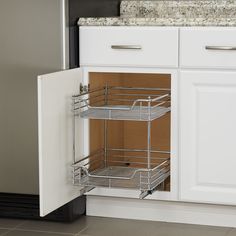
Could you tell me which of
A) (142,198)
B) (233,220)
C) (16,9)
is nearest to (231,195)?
(233,220)

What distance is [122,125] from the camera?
362cm

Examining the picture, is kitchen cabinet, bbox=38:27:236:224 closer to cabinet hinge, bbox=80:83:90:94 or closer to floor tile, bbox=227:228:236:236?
cabinet hinge, bbox=80:83:90:94

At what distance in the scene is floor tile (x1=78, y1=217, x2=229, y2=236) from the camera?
3.01 m

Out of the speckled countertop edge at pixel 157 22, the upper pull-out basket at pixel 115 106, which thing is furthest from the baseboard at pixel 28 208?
the speckled countertop edge at pixel 157 22

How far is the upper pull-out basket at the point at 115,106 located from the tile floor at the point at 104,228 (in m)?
0.48

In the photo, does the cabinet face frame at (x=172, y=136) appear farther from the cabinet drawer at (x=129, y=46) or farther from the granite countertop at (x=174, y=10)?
the granite countertop at (x=174, y=10)

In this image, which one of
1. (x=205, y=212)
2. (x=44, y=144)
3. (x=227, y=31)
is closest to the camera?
(x=44, y=144)

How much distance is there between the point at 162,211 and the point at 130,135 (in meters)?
0.56

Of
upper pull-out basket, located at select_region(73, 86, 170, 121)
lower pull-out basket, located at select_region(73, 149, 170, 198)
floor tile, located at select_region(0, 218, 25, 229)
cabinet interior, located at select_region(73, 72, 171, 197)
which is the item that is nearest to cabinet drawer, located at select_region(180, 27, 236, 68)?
upper pull-out basket, located at select_region(73, 86, 170, 121)

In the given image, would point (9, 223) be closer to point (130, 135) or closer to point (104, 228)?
point (104, 228)

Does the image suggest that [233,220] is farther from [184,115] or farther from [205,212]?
[184,115]

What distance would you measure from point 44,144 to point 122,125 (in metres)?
0.94

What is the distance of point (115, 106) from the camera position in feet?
10.5

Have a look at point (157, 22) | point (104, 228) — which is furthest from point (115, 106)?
point (104, 228)
